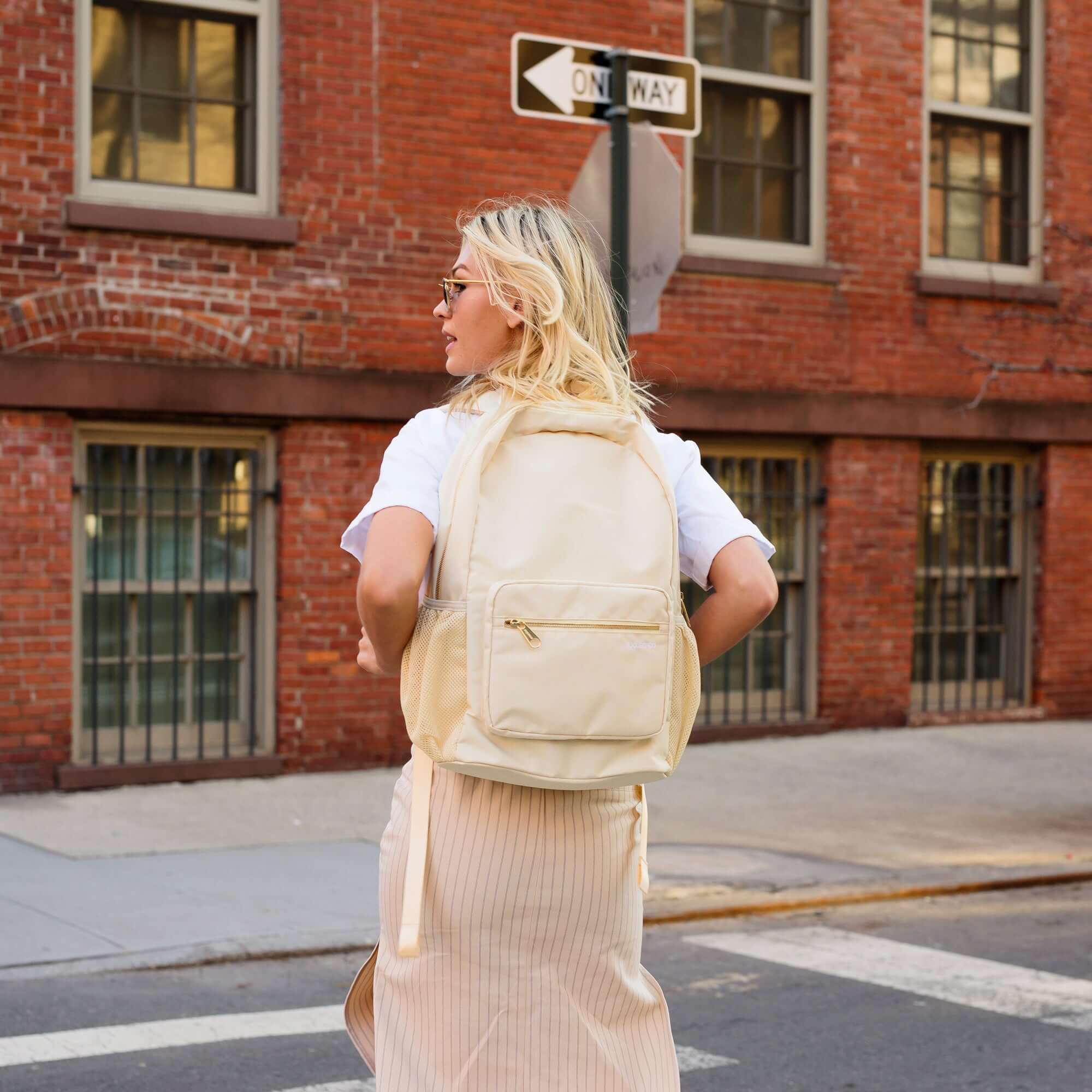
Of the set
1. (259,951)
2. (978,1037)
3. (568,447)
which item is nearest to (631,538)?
(568,447)

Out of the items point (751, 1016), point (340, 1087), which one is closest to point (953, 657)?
point (751, 1016)

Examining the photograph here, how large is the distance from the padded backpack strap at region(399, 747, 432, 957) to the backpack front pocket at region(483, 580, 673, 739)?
23cm

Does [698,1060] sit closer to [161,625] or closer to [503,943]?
[503,943]

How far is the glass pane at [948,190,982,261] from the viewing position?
1404 cm

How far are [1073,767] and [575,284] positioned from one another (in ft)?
33.6

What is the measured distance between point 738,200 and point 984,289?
2.24m

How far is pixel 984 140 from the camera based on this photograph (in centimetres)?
1418

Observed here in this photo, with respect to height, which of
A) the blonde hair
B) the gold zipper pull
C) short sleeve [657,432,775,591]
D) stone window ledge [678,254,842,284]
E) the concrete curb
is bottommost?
the concrete curb

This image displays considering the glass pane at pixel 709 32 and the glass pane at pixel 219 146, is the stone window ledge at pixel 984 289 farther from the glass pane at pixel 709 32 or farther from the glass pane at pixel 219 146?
the glass pane at pixel 219 146

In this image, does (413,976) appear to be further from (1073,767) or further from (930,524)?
(930,524)

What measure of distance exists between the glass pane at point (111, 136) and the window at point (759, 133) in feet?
13.3

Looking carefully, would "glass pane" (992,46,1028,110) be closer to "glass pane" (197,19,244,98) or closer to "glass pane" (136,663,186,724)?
"glass pane" (197,19,244,98)

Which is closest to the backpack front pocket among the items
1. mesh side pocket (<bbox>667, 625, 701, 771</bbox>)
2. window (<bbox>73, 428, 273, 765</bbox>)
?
mesh side pocket (<bbox>667, 625, 701, 771</bbox>)

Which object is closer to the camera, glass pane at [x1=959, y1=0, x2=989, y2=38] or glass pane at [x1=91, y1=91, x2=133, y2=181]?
glass pane at [x1=91, y1=91, x2=133, y2=181]
